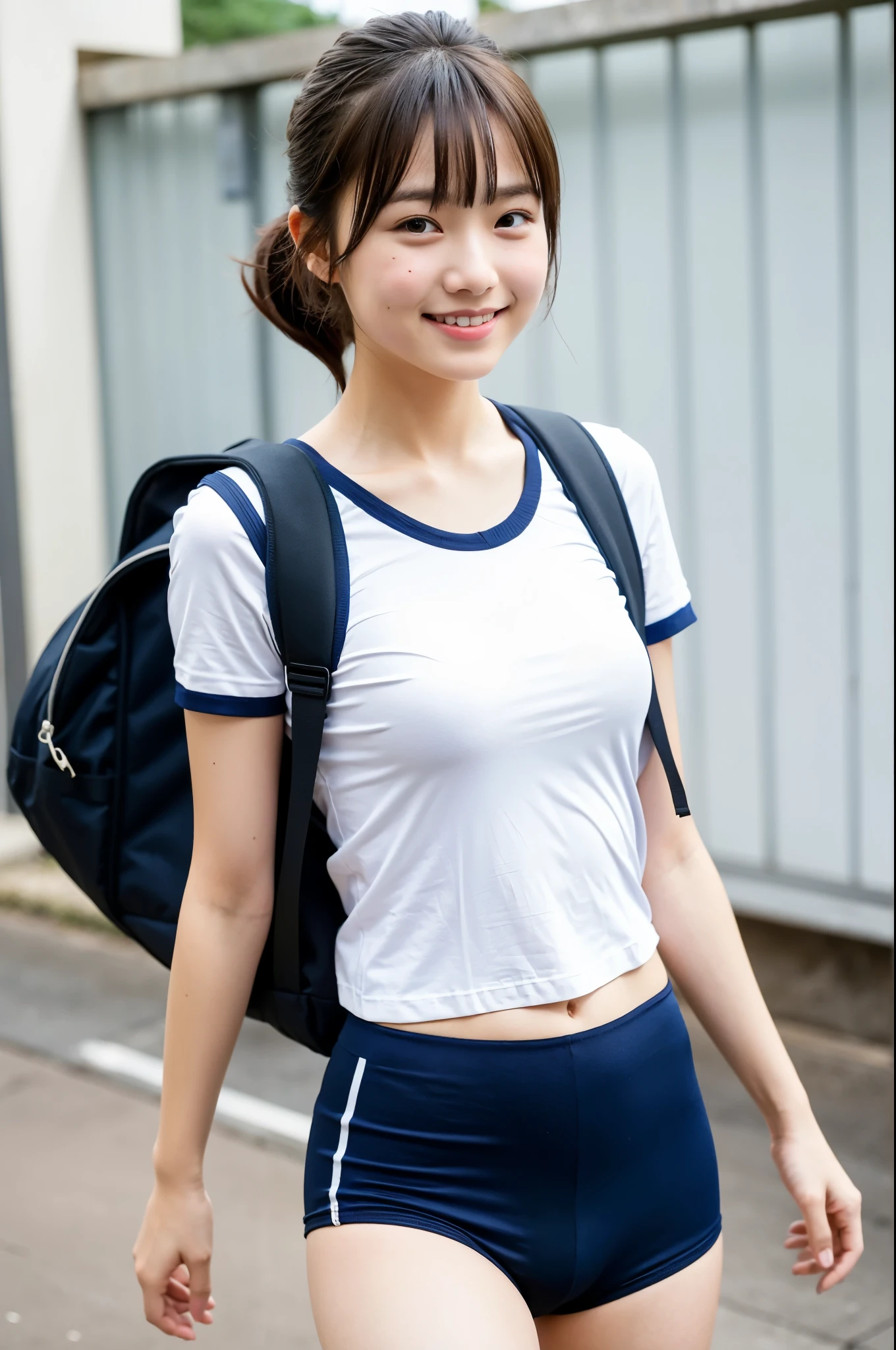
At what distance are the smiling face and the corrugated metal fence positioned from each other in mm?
2451

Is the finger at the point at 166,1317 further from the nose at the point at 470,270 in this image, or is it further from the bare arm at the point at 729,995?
the nose at the point at 470,270

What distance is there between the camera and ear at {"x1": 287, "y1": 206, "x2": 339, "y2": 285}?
168cm

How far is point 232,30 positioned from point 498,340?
25.0 meters

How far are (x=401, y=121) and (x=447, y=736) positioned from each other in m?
0.59

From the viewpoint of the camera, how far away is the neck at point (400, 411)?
1688mm

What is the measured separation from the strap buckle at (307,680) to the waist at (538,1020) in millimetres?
341

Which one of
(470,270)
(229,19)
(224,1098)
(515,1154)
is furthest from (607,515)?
(229,19)

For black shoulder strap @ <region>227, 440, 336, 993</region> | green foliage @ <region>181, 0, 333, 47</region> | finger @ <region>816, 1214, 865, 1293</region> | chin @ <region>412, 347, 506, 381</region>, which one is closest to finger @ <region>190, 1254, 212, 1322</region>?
black shoulder strap @ <region>227, 440, 336, 993</region>

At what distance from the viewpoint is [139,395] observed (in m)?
5.75

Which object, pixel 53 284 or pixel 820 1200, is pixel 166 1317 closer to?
pixel 820 1200

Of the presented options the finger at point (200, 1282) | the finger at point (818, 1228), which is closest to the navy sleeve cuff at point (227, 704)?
the finger at point (200, 1282)

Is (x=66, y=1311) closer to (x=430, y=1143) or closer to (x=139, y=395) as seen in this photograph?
(x=430, y=1143)

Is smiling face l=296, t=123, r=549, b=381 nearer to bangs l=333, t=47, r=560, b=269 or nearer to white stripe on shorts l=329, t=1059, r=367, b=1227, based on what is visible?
bangs l=333, t=47, r=560, b=269

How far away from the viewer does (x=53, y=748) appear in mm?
1836
